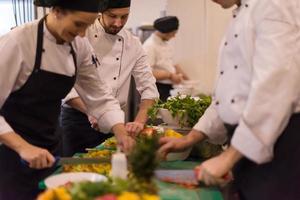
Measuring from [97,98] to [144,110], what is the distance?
53 cm

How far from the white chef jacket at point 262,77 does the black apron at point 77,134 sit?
121 cm

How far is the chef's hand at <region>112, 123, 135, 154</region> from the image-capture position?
150cm

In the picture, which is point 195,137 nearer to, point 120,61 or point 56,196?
point 56,196

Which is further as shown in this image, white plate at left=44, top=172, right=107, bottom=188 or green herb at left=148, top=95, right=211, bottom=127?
green herb at left=148, top=95, right=211, bottom=127

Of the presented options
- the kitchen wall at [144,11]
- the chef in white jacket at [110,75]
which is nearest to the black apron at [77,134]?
the chef in white jacket at [110,75]

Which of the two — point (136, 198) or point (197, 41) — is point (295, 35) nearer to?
Result: point (136, 198)

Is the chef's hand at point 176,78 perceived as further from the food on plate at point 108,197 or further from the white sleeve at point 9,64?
the food on plate at point 108,197

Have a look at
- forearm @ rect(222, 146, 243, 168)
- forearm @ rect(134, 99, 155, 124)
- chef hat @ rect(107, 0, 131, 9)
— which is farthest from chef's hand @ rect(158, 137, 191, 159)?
chef hat @ rect(107, 0, 131, 9)

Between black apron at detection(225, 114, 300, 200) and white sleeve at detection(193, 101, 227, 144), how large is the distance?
17 centimetres

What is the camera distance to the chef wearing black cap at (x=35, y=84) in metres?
1.34

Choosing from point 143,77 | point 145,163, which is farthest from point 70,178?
point 143,77

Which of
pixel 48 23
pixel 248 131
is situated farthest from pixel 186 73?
pixel 248 131

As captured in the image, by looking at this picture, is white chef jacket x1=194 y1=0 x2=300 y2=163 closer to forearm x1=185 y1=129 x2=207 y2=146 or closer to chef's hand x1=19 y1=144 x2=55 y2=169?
forearm x1=185 y1=129 x2=207 y2=146

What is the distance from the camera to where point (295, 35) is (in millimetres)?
1104
